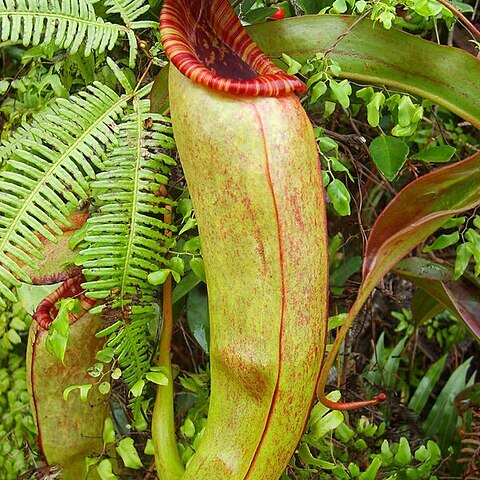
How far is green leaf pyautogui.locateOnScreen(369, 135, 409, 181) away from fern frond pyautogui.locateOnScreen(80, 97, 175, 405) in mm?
313

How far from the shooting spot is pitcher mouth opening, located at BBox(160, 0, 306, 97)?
82 centimetres

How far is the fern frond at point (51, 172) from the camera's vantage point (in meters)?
0.88

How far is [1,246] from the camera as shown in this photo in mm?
872

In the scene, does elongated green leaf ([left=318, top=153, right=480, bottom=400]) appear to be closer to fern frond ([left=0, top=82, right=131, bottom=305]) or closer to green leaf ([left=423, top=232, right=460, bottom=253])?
green leaf ([left=423, top=232, right=460, bottom=253])

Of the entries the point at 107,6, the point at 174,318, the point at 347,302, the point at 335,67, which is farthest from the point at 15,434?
the point at 335,67

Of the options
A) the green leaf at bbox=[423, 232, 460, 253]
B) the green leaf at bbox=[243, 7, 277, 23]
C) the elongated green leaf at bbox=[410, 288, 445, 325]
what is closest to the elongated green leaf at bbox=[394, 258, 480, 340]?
the green leaf at bbox=[423, 232, 460, 253]

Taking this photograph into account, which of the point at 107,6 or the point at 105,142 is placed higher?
the point at 107,6

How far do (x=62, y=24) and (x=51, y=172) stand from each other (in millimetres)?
224

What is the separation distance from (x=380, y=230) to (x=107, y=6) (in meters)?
0.58

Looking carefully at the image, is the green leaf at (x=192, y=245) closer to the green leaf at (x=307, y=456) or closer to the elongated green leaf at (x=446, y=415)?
the green leaf at (x=307, y=456)

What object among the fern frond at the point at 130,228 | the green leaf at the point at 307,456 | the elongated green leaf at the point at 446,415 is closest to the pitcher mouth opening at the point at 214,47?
the fern frond at the point at 130,228

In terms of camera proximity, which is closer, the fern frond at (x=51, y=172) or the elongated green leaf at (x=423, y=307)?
the fern frond at (x=51, y=172)

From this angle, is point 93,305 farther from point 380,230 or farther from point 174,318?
point 380,230

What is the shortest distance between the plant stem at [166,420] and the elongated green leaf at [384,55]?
0.41m
